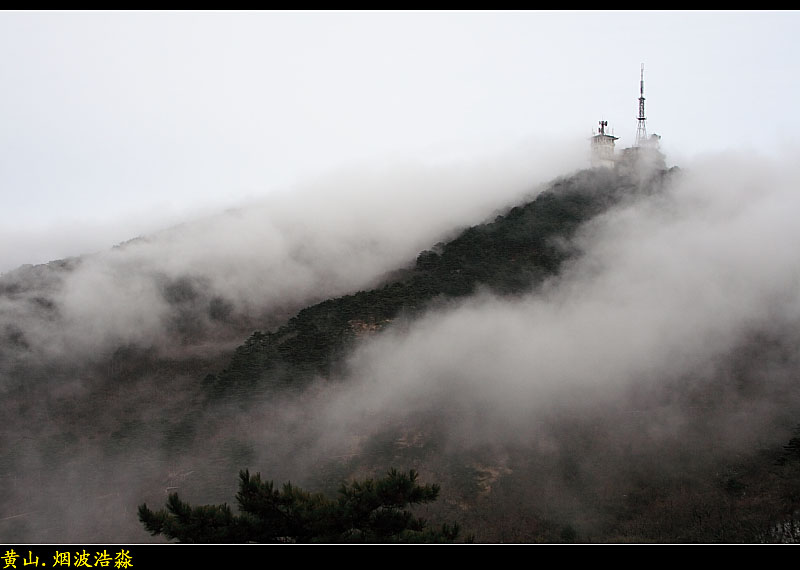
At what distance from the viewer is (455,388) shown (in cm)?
6394

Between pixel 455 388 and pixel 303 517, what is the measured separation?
1698 inches

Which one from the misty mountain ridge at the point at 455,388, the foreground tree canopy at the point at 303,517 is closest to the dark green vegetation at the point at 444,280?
the misty mountain ridge at the point at 455,388

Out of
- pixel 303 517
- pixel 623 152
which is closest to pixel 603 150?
pixel 623 152

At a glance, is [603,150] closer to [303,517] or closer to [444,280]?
[444,280]

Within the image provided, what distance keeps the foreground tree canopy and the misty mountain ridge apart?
21.2 meters

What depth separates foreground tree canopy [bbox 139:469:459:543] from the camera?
22.1 meters

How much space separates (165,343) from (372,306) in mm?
26695

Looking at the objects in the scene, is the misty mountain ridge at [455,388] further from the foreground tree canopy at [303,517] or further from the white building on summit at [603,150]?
the foreground tree canopy at [303,517]

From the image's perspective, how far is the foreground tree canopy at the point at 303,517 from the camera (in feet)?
72.4

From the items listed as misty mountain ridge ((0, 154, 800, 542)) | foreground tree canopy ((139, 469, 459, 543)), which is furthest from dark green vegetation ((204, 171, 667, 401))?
foreground tree canopy ((139, 469, 459, 543))

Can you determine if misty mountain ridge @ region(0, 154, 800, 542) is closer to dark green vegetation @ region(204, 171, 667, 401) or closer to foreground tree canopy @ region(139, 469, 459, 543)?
dark green vegetation @ region(204, 171, 667, 401)

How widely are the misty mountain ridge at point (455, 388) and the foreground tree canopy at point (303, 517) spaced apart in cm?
2122

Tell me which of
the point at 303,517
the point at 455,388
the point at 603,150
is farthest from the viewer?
the point at 603,150
